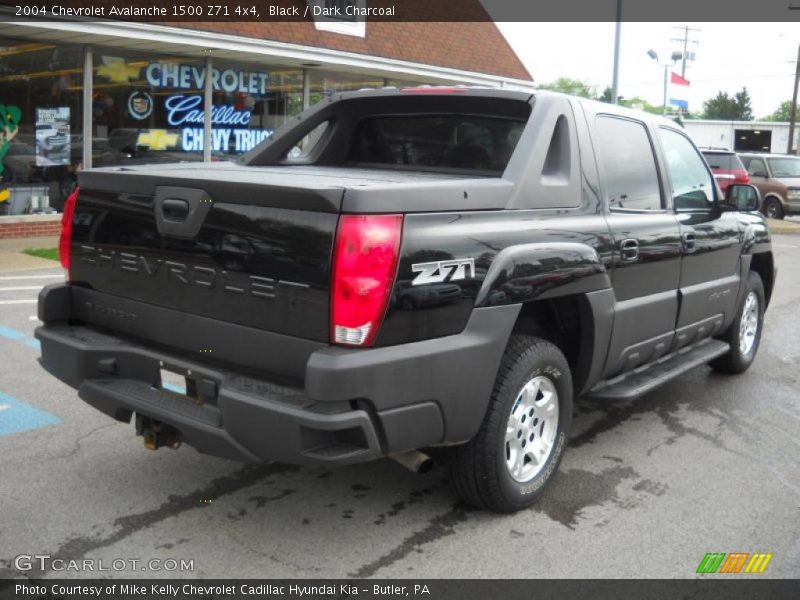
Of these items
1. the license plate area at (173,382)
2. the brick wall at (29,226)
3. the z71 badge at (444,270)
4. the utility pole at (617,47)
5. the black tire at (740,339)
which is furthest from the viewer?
the utility pole at (617,47)

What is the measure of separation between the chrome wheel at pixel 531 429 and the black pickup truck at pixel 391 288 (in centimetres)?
1

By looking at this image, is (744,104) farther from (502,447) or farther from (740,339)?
(502,447)

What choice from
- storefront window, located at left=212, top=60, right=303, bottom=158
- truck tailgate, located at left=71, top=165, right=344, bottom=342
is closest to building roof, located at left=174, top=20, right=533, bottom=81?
storefront window, located at left=212, top=60, right=303, bottom=158

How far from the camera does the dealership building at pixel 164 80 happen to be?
12.9 meters

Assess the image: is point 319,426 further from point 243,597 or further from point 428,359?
point 243,597

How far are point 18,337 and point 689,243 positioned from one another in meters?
5.21

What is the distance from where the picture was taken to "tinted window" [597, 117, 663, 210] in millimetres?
4684

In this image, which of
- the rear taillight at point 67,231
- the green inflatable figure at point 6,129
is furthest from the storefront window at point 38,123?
the rear taillight at point 67,231

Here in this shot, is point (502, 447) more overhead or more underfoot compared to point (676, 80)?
more underfoot

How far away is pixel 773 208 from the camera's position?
22750mm

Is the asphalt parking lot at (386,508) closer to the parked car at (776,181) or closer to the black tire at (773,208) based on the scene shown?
the parked car at (776,181)

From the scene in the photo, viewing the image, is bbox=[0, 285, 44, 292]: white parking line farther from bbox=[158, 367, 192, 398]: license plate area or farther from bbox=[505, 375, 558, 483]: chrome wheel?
bbox=[505, 375, 558, 483]: chrome wheel

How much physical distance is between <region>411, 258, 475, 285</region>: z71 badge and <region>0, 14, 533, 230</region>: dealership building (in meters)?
9.91

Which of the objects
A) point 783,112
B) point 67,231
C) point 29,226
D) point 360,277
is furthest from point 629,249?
point 783,112
